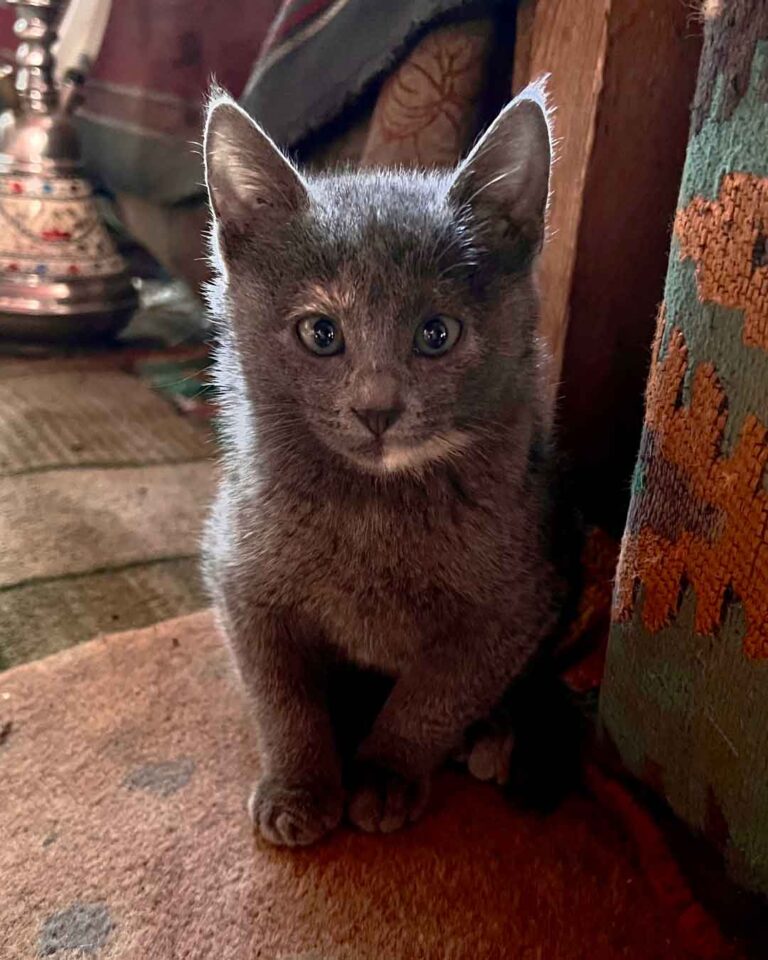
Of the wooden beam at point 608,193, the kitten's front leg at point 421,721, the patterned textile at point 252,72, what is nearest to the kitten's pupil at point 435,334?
the kitten's front leg at point 421,721

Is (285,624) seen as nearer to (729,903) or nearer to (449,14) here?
(729,903)

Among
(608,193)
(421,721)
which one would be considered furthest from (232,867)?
(608,193)

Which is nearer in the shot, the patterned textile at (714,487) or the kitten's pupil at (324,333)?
the patterned textile at (714,487)

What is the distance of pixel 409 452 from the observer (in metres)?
0.78

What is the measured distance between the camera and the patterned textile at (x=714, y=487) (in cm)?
65

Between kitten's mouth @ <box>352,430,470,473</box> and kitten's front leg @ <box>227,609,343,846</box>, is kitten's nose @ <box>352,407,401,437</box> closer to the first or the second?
kitten's mouth @ <box>352,430,470,473</box>

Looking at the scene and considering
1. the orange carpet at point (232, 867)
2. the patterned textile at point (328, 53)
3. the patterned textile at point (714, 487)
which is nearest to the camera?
the patterned textile at point (714, 487)

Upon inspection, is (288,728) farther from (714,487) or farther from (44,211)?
(44,211)

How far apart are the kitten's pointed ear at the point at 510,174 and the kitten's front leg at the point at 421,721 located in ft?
1.27

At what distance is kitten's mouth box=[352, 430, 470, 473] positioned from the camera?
30.3 inches

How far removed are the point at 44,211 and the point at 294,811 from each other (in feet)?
4.56

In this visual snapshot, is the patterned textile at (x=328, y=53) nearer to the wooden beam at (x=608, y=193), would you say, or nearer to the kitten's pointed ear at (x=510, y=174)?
the wooden beam at (x=608, y=193)

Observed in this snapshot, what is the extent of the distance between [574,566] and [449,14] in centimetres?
70

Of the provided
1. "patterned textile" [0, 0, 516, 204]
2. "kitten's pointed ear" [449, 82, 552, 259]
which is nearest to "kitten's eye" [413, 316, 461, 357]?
"kitten's pointed ear" [449, 82, 552, 259]
